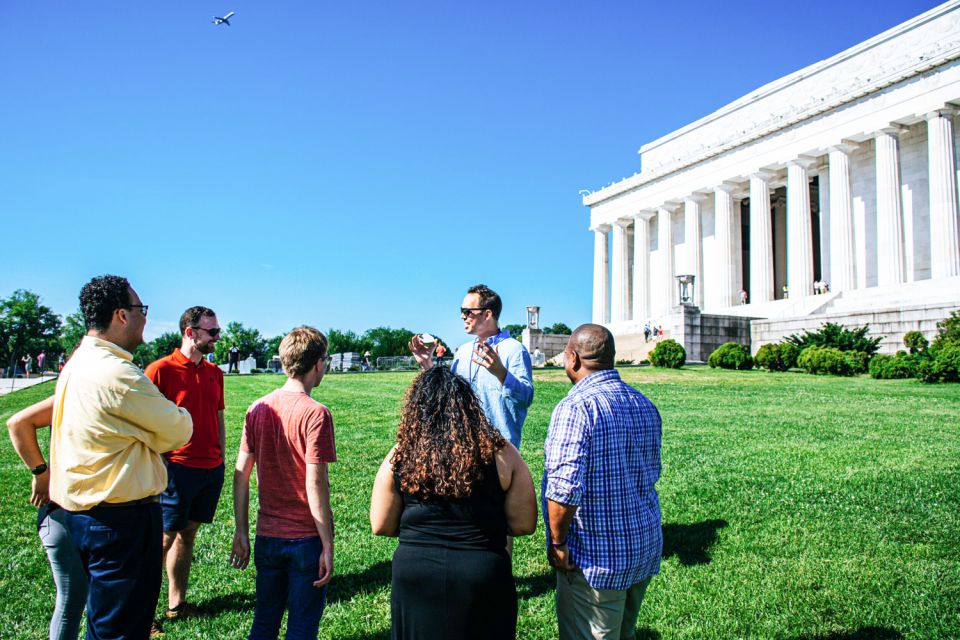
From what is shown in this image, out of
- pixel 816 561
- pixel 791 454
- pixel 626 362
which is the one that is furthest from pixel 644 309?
pixel 816 561

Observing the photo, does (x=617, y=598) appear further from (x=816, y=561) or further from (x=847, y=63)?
(x=847, y=63)

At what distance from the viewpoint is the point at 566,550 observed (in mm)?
3289

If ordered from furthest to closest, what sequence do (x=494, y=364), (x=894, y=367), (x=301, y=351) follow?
(x=894, y=367) → (x=494, y=364) → (x=301, y=351)

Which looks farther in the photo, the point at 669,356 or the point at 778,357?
the point at 669,356

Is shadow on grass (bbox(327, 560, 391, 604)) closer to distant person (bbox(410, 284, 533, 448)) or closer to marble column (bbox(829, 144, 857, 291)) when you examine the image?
distant person (bbox(410, 284, 533, 448))

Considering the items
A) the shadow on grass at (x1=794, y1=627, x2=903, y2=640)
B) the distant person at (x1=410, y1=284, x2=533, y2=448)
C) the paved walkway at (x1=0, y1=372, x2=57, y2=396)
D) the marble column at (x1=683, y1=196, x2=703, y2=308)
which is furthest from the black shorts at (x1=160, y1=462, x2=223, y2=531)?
the marble column at (x1=683, y1=196, x2=703, y2=308)

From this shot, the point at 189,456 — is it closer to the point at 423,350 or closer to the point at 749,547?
the point at 423,350

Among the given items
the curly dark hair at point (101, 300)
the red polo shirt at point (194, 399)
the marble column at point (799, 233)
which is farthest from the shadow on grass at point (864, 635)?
the marble column at point (799, 233)

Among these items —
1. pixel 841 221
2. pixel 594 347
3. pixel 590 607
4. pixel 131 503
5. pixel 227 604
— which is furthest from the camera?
pixel 841 221

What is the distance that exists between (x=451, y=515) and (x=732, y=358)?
90.3ft

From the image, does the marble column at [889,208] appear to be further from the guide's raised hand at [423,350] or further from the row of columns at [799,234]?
the guide's raised hand at [423,350]

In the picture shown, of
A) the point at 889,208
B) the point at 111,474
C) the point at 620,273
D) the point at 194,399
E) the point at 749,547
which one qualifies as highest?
the point at 889,208

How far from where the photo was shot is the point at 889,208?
35062 millimetres

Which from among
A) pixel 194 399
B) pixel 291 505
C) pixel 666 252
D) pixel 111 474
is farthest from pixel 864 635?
pixel 666 252
